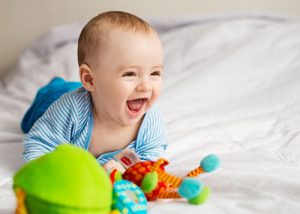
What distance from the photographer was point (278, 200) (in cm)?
79

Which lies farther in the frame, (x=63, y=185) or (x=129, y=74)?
(x=129, y=74)

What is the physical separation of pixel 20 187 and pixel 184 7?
1.70 m

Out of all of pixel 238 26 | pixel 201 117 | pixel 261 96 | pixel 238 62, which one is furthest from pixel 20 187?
pixel 238 26

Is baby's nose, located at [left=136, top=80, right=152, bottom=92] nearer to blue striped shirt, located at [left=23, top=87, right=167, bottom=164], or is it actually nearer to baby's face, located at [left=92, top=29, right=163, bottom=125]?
baby's face, located at [left=92, top=29, right=163, bottom=125]

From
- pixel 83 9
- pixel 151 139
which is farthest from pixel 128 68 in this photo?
pixel 83 9

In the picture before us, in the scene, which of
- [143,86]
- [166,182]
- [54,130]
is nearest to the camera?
[166,182]

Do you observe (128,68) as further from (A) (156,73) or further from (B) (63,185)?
(B) (63,185)

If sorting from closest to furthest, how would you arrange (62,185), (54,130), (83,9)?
1. (62,185)
2. (54,130)
3. (83,9)

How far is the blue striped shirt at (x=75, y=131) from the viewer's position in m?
1.04

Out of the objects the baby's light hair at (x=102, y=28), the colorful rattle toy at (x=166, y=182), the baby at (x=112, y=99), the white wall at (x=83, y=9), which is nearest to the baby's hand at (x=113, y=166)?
the baby at (x=112, y=99)

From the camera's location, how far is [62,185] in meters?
0.60

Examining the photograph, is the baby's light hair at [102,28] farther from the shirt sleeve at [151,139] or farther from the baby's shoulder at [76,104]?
the shirt sleeve at [151,139]

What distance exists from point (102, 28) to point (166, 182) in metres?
0.36

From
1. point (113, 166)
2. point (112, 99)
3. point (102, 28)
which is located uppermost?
point (102, 28)
